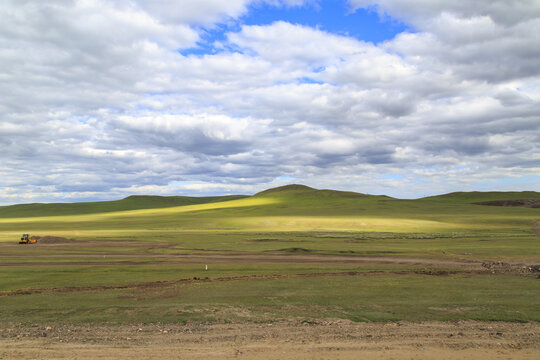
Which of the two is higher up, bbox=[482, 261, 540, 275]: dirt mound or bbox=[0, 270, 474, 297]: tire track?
bbox=[0, 270, 474, 297]: tire track

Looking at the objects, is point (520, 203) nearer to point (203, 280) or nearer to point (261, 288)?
point (203, 280)

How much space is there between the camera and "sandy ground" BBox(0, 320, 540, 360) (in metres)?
11.8

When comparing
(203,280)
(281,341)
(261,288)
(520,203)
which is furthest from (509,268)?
(520,203)

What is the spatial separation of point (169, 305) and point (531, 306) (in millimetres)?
16233

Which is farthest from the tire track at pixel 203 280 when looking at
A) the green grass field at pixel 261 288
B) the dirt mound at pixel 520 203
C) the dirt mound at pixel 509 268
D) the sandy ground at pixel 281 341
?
the dirt mound at pixel 520 203

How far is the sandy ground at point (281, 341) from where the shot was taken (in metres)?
11.8

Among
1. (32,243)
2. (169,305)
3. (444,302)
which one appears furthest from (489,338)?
(32,243)

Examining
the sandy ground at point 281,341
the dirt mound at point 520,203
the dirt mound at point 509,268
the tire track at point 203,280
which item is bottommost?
the dirt mound at point 509,268

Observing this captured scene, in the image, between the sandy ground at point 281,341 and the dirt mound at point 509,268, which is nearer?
the sandy ground at point 281,341

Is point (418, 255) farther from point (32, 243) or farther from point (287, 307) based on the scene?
point (32, 243)

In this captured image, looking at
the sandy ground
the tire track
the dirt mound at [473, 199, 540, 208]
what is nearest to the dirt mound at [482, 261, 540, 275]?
the tire track

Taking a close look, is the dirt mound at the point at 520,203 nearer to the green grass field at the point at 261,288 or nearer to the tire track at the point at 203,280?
the green grass field at the point at 261,288

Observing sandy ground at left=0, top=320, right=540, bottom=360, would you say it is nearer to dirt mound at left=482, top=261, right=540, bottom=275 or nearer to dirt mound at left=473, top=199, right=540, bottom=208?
dirt mound at left=482, top=261, right=540, bottom=275

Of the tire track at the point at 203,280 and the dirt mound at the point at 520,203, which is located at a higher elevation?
the dirt mound at the point at 520,203
